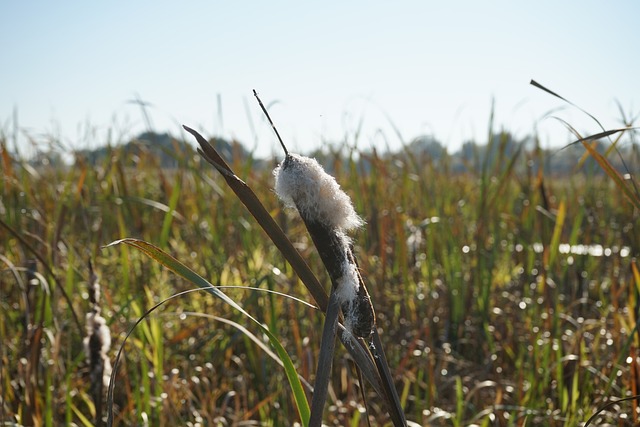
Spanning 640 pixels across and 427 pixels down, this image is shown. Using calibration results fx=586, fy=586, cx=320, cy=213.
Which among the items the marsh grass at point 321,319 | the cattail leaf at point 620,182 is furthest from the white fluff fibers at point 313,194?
the marsh grass at point 321,319

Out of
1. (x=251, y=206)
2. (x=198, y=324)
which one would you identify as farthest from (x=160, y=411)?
(x=251, y=206)

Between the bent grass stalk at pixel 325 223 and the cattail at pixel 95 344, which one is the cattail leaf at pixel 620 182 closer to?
the bent grass stalk at pixel 325 223

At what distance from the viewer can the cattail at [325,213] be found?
1.86 ft

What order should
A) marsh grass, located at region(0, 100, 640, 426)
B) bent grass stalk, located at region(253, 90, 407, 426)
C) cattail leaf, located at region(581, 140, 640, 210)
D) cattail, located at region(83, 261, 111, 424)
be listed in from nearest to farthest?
bent grass stalk, located at region(253, 90, 407, 426) → cattail leaf, located at region(581, 140, 640, 210) → cattail, located at region(83, 261, 111, 424) → marsh grass, located at region(0, 100, 640, 426)

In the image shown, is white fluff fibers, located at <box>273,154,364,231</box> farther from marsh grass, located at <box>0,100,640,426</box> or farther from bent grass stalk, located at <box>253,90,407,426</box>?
marsh grass, located at <box>0,100,640,426</box>

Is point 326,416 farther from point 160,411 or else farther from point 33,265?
point 33,265

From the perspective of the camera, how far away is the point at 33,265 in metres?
1.69

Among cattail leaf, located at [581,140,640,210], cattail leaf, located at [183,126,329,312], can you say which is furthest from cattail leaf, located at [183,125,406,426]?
cattail leaf, located at [581,140,640,210]

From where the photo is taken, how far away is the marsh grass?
1.41m

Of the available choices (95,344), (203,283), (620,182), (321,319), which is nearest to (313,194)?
(203,283)

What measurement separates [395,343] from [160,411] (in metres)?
0.91

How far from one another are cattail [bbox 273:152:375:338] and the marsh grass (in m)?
0.67

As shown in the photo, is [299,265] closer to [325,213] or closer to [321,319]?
[325,213]

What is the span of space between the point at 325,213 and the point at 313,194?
0.02 m
